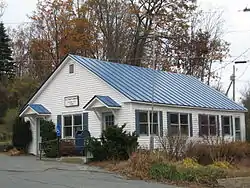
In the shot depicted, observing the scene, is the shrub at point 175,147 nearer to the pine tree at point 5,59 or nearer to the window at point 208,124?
the window at point 208,124

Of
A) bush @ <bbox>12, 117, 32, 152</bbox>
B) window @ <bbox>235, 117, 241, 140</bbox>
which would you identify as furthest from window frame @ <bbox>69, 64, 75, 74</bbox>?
window @ <bbox>235, 117, 241, 140</bbox>

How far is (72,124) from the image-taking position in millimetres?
29609

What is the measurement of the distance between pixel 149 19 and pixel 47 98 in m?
20.3

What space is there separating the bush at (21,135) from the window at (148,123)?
876 cm

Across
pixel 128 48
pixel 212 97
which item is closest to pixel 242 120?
pixel 212 97

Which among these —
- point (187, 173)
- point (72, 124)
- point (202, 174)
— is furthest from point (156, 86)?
point (202, 174)

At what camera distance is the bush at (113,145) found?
23734 millimetres

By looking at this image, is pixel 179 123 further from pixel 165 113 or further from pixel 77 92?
pixel 77 92

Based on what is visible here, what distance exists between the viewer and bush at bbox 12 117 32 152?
3178 cm

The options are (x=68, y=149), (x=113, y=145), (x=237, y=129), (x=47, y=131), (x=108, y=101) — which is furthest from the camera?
(x=237, y=129)

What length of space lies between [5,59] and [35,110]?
2833 centimetres

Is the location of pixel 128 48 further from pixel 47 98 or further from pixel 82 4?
pixel 47 98

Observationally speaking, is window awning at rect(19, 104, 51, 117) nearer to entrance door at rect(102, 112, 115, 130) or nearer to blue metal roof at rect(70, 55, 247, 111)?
blue metal roof at rect(70, 55, 247, 111)

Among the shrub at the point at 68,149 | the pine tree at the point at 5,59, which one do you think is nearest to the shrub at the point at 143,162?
the shrub at the point at 68,149
